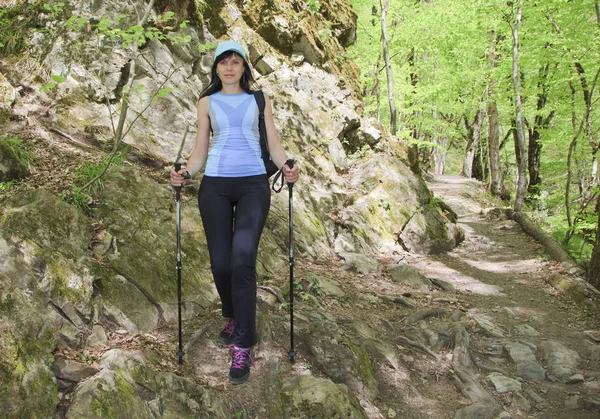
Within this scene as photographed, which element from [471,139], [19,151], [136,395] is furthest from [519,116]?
[471,139]

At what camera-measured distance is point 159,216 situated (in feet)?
18.5

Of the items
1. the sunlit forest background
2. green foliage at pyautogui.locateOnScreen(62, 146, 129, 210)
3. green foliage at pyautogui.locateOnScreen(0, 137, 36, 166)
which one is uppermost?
the sunlit forest background

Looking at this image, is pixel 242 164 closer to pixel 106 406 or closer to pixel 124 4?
pixel 106 406

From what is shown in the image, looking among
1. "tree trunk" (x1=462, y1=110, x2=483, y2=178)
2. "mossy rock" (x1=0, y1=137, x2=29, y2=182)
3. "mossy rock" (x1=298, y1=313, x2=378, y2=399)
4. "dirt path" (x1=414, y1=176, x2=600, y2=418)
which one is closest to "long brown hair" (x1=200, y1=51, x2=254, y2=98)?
"mossy rock" (x1=298, y1=313, x2=378, y2=399)

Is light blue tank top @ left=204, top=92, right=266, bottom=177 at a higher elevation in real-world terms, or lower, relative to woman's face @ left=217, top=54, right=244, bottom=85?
lower

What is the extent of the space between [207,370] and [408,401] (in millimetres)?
2219

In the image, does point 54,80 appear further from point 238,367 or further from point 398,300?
point 398,300

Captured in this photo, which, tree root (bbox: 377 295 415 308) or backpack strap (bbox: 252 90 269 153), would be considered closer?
backpack strap (bbox: 252 90 269 153)

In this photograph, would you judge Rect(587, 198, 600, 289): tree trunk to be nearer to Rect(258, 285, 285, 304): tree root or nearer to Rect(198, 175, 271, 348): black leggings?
Rect(258, 285, 285, 304): tree root

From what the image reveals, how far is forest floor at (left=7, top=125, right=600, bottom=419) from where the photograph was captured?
3936mm

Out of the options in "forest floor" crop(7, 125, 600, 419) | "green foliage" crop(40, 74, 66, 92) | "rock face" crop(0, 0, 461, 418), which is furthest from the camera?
"green foliage" crop(40, 74, 66, 92)

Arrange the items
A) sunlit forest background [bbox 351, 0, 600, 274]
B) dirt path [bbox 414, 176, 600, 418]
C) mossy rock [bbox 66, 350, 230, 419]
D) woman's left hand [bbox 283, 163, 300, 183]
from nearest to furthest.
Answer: mossy rock [bbox 66, 350, 230, 419] → woman's left hand [bbox 283, 163, 300, 183] → dirt path [bbox 414, 176, 600, 418] → sunlit forest background [bbox 351, 0, 600, 274]

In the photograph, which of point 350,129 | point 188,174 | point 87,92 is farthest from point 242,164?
point 350,129

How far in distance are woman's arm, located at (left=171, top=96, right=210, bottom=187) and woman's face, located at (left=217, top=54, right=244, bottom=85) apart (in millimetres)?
257
